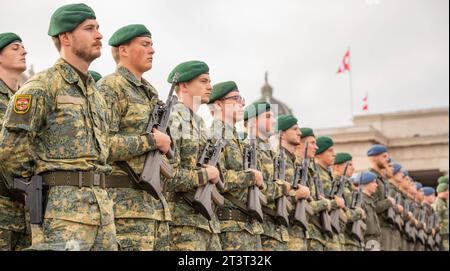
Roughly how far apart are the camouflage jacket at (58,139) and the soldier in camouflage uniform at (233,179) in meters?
2.97

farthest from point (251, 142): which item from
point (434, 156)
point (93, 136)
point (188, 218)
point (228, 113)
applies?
point (434, 156)

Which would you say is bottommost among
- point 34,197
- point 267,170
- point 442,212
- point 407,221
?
point 34,197

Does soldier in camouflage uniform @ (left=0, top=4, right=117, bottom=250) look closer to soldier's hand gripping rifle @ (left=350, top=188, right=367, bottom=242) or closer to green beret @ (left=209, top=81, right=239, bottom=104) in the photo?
green beret @ (left=209, top=81, right=239, bottom=104)

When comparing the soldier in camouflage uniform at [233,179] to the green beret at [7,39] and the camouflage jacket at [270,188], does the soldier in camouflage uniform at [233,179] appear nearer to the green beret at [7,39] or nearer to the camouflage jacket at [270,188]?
the camouflage jacket at [270,188]

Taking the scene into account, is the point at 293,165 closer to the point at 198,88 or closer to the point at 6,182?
the point at 198,88

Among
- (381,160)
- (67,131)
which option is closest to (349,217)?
(381,160)

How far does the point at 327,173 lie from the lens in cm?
1285

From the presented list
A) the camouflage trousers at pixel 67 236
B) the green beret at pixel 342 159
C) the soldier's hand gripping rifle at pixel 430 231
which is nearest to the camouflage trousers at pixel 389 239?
the green beret at pixel 342 159

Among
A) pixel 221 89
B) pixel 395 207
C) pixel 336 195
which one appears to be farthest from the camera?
pixel 395 207

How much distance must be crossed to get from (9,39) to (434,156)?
35.1 meters

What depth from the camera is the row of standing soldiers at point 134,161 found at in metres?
5.68

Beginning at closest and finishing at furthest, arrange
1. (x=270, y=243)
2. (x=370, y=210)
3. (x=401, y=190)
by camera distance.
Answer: (x=270, y=243), (x=370, y=210), (x=401, y=190)

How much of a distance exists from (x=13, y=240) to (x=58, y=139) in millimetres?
1023

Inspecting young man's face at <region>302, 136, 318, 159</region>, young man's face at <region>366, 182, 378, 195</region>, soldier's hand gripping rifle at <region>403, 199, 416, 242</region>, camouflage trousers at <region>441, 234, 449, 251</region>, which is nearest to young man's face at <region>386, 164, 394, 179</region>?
soldier's hand gripping rifle at <region>403, 199, 416, 242</region>
